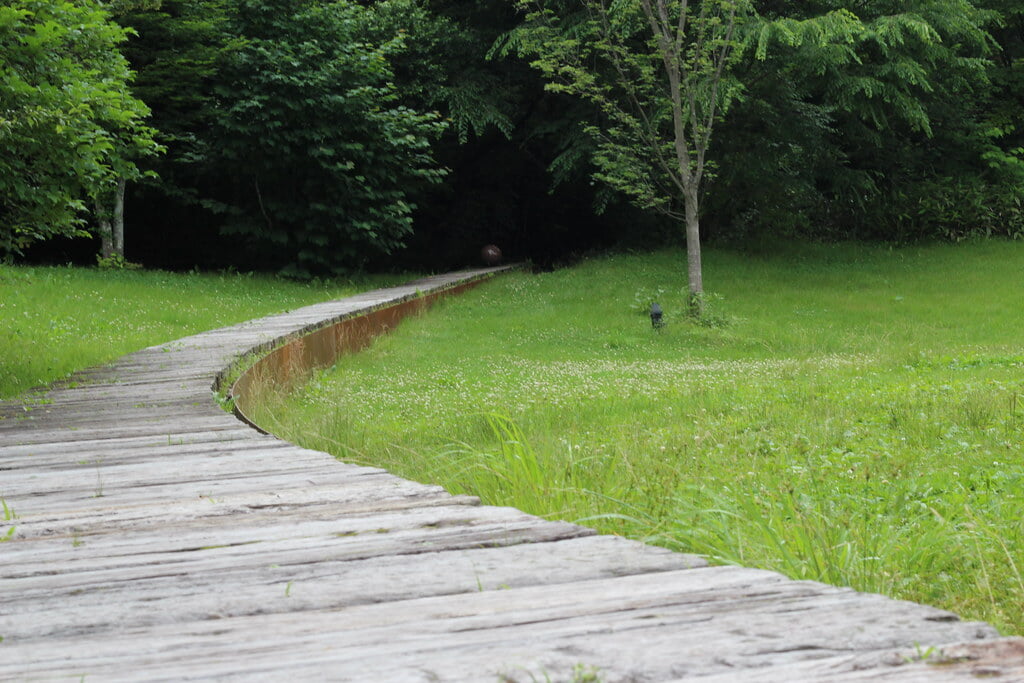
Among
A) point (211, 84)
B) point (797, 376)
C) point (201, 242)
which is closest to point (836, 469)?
point (797, 376)

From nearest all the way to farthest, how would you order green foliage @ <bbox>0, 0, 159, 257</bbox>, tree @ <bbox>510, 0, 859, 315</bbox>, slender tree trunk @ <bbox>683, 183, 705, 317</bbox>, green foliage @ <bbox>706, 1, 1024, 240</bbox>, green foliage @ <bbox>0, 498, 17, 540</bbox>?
1. green foliage @ <bbox>0, 498, 17, 540</bbox>
2. green foliage @ <bbox>0, 0, 159, 257</bbox>
3. tree @ <bbox>510, 0, 859, 315</bbox>
4. slender tree trunk @ <bbox>683, 183, 705, 317</bbox>
5. green foliage @ <bbox>706, 1, 1024, 240</bbox>

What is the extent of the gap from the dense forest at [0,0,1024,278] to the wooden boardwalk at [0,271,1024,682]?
14.3 meters

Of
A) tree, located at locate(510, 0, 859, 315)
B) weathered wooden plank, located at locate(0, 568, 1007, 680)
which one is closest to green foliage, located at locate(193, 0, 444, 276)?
tree, located at locate(510, 0, 859, 315)

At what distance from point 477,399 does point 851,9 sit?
18.9m

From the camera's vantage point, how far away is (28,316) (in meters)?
12.9

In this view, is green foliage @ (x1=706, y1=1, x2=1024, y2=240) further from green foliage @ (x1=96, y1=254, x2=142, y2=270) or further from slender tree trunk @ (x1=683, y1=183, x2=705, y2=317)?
green foliage @ (x1=96, y1=254, x2=142, y2=270)

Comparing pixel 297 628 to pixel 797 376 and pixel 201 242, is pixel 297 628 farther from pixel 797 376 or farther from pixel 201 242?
pixel 201 242

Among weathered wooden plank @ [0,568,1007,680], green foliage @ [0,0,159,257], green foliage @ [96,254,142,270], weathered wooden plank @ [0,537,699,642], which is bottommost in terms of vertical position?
weathered wooden plank @ [0,537,699,642]

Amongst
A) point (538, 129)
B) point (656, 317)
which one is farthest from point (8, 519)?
point (538, 129)

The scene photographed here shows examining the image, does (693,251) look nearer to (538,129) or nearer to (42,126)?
(538,129)

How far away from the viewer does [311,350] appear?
10312mm

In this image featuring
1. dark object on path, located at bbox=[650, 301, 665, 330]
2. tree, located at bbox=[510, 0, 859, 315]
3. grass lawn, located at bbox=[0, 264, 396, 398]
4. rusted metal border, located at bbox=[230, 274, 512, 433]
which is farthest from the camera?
tree, located at bbox=[510, 0, 859, 315]

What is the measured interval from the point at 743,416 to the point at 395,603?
6238 mm

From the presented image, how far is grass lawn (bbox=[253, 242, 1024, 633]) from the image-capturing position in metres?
3.32
